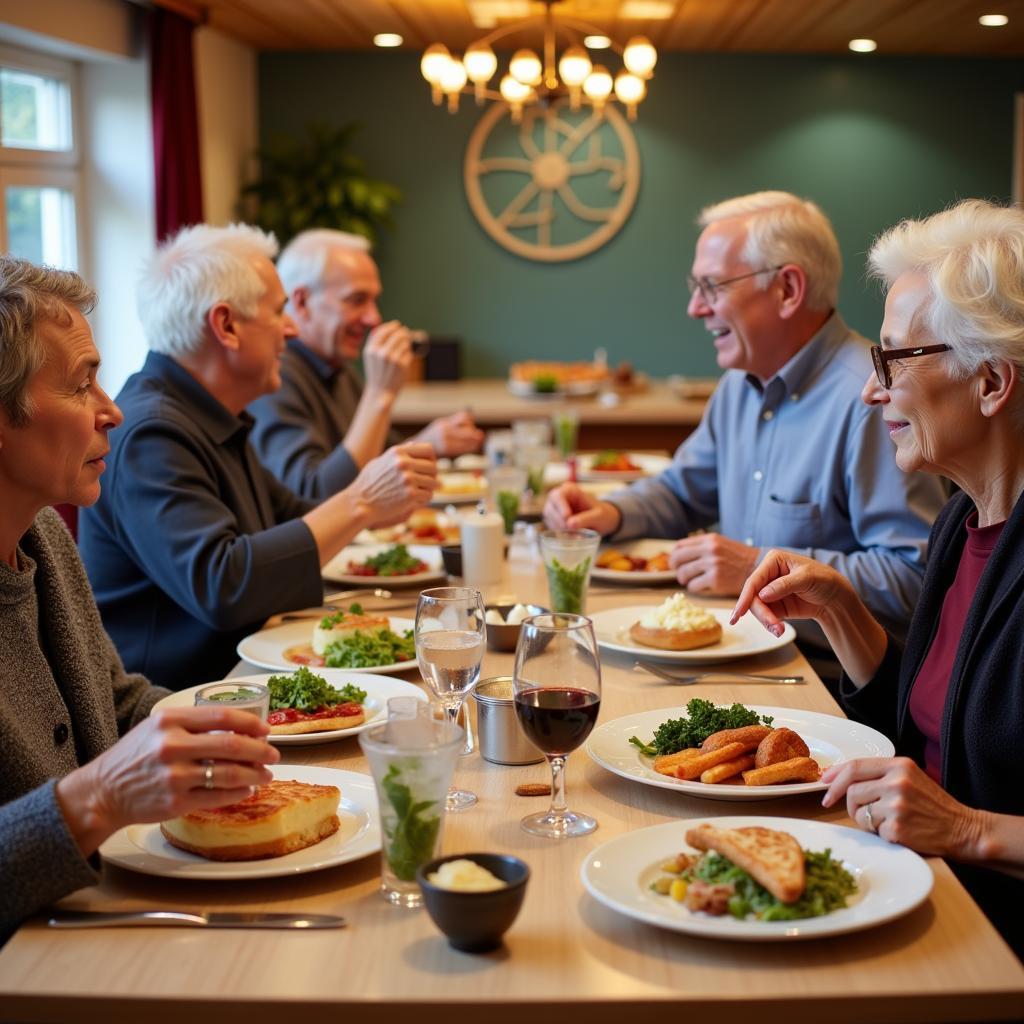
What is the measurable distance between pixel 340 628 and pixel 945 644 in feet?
3.17

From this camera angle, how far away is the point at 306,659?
208 cm

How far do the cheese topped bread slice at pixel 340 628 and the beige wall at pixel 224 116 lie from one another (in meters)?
5.11

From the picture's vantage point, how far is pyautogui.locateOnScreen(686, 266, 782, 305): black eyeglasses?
9.63 feet

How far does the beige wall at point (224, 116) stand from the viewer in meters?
7.02

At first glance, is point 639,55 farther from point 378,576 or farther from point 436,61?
point 378,576

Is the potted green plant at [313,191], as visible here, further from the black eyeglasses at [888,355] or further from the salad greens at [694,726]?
the salad greens at [694,726]

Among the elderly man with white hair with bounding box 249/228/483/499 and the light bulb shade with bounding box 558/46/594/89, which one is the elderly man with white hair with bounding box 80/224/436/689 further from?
the light bulb shade with bounding box 558/46/594/89

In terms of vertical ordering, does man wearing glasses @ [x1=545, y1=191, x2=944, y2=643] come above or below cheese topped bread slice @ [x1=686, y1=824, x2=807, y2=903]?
above

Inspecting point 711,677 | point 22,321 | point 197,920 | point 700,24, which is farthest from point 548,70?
point 197,920

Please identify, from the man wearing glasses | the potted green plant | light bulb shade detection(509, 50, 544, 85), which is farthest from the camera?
the potted green plant

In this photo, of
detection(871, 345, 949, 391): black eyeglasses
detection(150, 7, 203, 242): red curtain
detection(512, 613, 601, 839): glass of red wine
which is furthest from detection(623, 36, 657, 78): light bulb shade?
detection(512, 613, 601, 839): glass of red wine

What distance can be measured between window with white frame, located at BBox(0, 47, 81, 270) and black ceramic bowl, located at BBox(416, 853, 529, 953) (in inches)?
188

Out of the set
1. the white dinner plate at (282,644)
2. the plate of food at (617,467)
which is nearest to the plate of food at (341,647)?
the white dinner plate at (282,644)

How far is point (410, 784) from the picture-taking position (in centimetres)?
118
